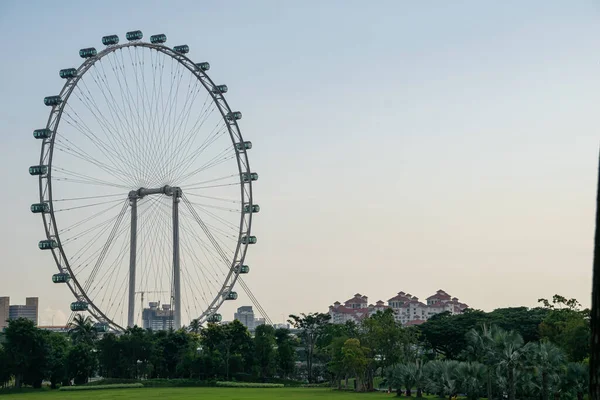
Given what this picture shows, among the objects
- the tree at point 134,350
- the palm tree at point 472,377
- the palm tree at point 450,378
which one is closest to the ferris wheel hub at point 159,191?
the tree at point 134,350

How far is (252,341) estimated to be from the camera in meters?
89.9

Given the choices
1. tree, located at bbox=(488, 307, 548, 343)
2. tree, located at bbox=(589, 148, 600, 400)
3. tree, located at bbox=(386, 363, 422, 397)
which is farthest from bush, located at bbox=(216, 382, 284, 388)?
tree, located at bbox=(589, 148, 600, 400)

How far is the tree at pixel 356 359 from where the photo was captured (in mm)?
72750

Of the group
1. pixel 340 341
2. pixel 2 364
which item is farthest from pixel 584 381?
pixel 2 364

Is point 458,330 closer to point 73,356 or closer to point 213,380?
point 213,380

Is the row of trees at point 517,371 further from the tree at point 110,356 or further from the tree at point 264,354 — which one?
the tree at point 110,356

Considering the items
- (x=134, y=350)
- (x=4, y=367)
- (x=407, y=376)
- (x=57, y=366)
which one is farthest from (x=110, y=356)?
(x=407, y=376)

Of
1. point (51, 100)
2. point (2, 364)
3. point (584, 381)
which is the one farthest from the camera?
point (2, 364)

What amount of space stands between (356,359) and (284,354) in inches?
879

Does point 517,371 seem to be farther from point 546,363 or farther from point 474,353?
point 474,353

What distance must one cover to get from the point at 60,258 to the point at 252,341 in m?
25.6

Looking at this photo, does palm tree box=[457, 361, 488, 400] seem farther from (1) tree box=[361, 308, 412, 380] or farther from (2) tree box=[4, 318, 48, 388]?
(2) tree box=[4, 318, 48, 388]

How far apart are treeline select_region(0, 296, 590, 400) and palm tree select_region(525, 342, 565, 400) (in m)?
0.06

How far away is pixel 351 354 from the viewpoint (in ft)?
240
